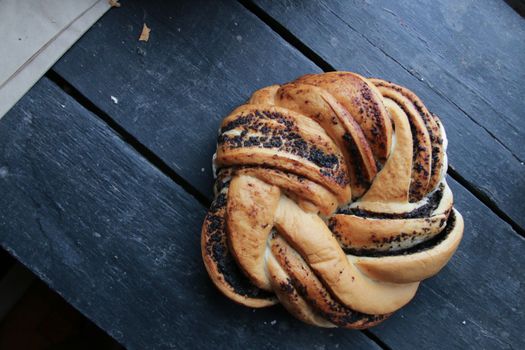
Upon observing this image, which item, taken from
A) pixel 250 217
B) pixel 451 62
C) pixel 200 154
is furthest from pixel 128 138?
pixel 451 62

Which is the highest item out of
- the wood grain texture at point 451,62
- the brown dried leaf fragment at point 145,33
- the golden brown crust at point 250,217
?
the wood grain texture at point 451,62

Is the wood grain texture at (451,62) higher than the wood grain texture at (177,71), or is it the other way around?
the wood grain texture at (451,62)

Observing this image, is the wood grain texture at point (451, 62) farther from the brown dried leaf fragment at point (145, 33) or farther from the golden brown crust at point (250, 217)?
the golden brown crust at point (250, 217)

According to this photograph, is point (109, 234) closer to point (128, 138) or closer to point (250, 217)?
point (128, 138)

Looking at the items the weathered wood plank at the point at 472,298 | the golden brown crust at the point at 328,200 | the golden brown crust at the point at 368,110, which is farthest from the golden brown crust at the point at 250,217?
the weathered wood plank at the point at 472,298

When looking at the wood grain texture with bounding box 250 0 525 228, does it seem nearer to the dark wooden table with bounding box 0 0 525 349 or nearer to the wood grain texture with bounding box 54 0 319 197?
the dark wooden table with bounding box 0 0 525 349

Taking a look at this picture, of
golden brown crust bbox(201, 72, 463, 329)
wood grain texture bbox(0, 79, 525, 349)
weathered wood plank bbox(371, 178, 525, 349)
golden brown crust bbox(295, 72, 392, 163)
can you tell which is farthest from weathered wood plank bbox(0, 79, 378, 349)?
golden brown crust bbox(295, 72, 392, 163)

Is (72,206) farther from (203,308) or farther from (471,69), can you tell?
(471,69)
